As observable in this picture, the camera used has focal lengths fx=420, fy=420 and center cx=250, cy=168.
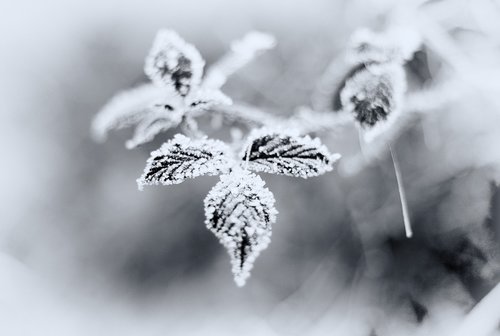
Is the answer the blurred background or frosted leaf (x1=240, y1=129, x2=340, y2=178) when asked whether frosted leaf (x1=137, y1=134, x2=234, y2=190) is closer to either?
frosted leaf (x1=240, y1=129, x2=340, y2=178)

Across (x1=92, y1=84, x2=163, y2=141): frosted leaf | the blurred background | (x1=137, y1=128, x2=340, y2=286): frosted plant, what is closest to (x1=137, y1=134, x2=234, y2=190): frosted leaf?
(x1=137, y1=128, x2=340, y2=286): frosted plant

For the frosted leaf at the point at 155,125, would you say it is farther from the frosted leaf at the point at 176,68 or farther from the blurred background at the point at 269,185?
the blurred background at the point at 269,185

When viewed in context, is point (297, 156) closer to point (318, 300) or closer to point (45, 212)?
point (318, 300)

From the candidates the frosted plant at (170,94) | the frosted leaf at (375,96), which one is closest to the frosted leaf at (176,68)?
the frosted plant at (170,94)

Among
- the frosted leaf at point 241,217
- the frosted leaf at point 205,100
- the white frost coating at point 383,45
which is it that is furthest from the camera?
the white frost coating at point 383,45

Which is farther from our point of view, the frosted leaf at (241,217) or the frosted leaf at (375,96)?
the frosted leaf at (375,96)

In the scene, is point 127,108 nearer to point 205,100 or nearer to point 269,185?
point 205,100

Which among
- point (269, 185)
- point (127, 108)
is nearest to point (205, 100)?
point (127, 108)

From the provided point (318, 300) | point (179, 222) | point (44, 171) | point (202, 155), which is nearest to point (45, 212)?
point (44, 171)
